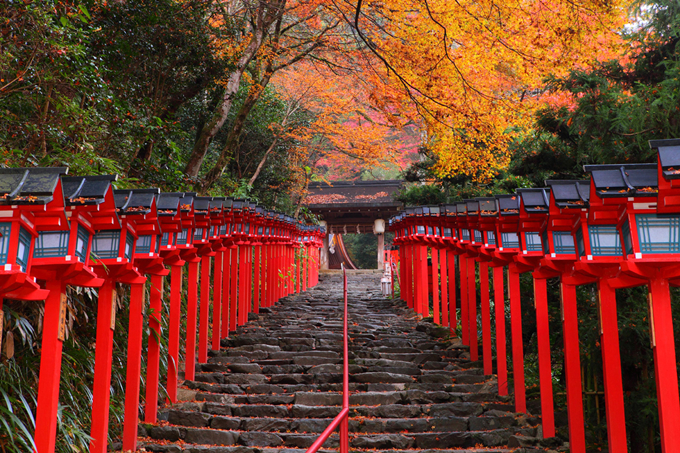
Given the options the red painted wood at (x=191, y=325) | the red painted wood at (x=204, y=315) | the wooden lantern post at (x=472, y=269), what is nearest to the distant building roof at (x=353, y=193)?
the wooden lantern post at (x=472, y=269)

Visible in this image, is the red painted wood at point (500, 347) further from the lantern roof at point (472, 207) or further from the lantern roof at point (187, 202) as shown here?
the lantern roof at point (187, 202)

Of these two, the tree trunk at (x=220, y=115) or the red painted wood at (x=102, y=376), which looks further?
the tree trunk at (x=220, y=115)

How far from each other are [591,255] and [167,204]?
456cm

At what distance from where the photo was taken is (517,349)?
7.55m

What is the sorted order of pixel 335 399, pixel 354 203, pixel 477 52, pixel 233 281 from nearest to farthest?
pixel 335 399 < pixel 477 52 < pixel 233 281 < pixel 354 203

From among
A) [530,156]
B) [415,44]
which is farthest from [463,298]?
[415,44]

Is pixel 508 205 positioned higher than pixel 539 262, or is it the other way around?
pixel 508 205

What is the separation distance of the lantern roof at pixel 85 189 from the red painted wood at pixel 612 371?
14.6ft

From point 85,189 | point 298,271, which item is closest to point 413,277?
point 298,271

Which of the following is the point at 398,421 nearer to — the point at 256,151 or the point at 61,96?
the point at 61,96

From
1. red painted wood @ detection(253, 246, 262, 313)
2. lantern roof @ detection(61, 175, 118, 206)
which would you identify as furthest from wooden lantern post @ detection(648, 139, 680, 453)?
red painted wood @ detection(253, 246, 262, 313)

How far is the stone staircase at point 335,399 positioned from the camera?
6742 mm

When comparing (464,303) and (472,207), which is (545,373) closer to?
(472,207)

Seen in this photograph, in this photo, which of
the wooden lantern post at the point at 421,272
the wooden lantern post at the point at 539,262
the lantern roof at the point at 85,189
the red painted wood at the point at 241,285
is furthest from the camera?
the wooden lantern post at the point at 421,272
